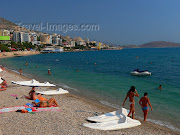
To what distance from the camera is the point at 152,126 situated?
8617 mm

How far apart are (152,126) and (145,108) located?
3.20 feet

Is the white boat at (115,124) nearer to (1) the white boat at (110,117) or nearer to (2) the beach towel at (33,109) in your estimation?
(1) the white boat at (110,117)

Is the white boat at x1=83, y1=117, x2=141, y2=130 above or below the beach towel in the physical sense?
below

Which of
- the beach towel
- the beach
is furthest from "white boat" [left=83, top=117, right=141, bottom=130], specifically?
the beach towel

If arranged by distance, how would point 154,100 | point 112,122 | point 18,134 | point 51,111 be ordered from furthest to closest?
point 154,100, point 51,111, point 112,122, point 18,134

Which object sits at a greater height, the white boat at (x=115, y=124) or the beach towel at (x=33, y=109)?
the beach towel at (x=33, y=109)

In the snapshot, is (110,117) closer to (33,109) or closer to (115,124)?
(115,124)

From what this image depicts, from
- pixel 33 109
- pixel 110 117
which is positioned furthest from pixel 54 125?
pixel 110 117

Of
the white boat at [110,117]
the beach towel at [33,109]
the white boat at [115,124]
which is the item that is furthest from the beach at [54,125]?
the white boat at [110,117]

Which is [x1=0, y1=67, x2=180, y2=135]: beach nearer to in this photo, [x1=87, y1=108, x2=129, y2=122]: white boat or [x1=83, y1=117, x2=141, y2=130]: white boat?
[x1=83, y1=117, x2=141, y2=130]: white boat

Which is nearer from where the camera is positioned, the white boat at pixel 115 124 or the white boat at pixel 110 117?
the white boat at pixel 115 124

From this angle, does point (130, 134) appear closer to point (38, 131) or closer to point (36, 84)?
point (38, 131)

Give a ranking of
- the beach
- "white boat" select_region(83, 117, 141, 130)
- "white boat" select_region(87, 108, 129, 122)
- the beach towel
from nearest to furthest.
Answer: the beach, "white boat" select_region(83, 117, 141, 130), "white boat" select_region(87, 108, 129, 122), the beach towel

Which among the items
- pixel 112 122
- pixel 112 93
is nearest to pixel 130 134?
pixel 112 122
